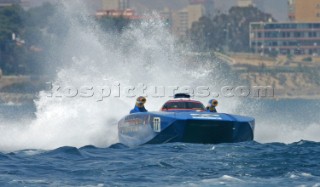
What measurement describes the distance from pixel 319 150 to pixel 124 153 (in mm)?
5432

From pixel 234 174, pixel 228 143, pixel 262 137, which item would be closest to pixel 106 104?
pixel 262 137

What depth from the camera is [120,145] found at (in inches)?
1270

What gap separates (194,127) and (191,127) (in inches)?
3.8

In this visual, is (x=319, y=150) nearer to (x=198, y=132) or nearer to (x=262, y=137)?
(x=198, y=132)

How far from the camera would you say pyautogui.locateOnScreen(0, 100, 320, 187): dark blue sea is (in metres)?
23.3

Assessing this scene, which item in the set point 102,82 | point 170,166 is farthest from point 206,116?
point 102,82

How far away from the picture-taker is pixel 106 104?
39562mm

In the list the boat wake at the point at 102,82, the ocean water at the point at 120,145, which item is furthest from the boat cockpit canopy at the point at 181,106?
the boat wake at the point at 102,82

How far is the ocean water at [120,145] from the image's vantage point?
23922 mm

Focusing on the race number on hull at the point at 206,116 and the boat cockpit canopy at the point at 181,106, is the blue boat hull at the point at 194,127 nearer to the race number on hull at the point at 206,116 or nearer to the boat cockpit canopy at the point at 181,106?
the race number on hull at the point at 206,116

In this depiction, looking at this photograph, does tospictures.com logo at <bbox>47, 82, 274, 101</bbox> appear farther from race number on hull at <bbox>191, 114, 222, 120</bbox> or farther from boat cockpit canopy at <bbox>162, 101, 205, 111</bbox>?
race number on hull at <bbox>191, 114, 222, 120</bbox>

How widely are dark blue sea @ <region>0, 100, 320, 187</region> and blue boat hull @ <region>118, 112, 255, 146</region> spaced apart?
0.61 metres

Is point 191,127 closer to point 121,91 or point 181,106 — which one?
point 181,106

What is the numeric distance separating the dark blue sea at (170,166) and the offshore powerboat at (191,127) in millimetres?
609
